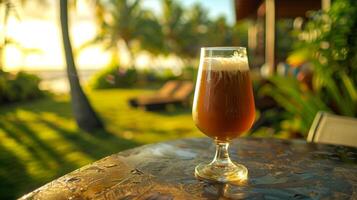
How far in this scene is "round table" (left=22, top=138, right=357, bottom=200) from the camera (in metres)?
1.07

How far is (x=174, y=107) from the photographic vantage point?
12656 millimetres

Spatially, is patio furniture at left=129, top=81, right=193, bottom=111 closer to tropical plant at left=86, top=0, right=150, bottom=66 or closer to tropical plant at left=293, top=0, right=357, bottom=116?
tropical plant at left=293, top=0, right=357, bottom=116

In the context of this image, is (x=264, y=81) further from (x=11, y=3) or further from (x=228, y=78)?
(x=228, y=78)

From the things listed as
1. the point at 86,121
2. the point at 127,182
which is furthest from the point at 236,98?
the point at 86,121

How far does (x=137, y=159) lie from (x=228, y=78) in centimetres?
49

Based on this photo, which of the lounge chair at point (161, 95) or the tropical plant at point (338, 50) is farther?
the lounge chair at point (161, 95)

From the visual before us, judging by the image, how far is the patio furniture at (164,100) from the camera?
1178 cm

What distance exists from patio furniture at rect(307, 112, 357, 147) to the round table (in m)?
0.34

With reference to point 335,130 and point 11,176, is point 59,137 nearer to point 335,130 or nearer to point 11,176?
point 11,176

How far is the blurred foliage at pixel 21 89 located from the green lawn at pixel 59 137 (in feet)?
1.49

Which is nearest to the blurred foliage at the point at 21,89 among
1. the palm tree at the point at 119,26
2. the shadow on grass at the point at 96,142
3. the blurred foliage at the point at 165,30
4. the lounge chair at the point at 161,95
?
the lounge chair at the point at 161,95

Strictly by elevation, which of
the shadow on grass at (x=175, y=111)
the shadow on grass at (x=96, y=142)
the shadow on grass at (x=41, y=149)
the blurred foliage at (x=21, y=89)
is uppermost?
the blurred foliage at (x=21, y=89)

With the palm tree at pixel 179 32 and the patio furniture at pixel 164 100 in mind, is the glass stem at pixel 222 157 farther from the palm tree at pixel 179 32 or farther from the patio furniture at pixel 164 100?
the palm tree at pixel 179 32

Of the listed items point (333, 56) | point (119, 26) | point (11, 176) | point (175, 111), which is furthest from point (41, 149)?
point (119, 26)
